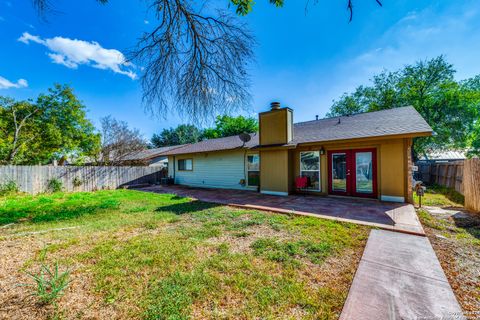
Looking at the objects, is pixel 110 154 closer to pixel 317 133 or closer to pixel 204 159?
pixel 204 159

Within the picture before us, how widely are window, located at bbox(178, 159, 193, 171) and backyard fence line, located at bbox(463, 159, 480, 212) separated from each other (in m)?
13.2

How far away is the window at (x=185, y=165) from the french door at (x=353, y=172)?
930cm

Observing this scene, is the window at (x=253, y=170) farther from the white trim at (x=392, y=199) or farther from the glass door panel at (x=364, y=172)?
the white trim at (x=392, y=199)

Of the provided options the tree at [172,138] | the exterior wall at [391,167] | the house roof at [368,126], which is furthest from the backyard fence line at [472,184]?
the tree at [172,138]

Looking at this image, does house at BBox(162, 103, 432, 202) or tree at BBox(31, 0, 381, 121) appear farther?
house at BBox(162, 103, 432, 202)

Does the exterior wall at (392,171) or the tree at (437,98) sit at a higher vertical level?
the tree at (437,98)

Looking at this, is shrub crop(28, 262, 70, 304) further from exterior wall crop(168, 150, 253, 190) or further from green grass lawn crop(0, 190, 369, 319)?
exterior wall crop(168, 150, 253, 190)

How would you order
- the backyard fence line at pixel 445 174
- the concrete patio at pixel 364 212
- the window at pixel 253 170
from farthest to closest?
the window at pixel 253 170 < the backyard fence line at pixel 445 174 < the concrete patio at pixel 364 212

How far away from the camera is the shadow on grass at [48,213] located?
5627 millimetres

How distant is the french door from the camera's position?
7.61 m

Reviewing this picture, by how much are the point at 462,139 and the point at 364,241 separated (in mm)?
25144

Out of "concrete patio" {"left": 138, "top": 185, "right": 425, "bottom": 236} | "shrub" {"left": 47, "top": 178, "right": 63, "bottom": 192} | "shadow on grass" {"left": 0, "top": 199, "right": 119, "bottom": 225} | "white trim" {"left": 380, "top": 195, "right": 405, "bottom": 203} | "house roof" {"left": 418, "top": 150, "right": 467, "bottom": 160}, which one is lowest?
"shadow on grass" {"left": 0, "top": 199, "right": 119, "bottom": 225}

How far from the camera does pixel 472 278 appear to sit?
267 centimetres

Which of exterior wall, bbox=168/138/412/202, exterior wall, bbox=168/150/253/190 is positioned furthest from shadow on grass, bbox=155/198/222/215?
exterior wall, bbox=168/150/253/190
